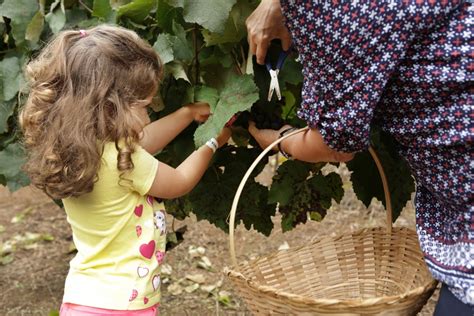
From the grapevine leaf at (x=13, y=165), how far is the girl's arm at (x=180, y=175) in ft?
1.85

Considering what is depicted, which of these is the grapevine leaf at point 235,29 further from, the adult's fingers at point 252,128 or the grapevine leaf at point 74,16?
the grapevine leaf at point 74,16

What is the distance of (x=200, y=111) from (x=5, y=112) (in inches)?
26.1

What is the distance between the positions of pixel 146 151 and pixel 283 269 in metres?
0.47

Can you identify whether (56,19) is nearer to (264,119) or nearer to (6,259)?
(264,119)

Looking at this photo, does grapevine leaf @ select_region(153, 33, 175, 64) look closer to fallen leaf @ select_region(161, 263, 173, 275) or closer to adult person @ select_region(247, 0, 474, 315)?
adult person @ select_region(247, 0, 474, 315)

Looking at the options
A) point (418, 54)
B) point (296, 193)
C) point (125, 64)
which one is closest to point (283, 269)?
point (296, 193)

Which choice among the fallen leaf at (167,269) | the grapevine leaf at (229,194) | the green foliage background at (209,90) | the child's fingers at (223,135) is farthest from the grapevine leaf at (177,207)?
the fallen leaf at (167,269)

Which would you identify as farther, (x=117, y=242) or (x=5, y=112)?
(x=5, y=112)

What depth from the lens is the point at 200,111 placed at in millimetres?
2143

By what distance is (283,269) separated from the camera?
7.02 feet

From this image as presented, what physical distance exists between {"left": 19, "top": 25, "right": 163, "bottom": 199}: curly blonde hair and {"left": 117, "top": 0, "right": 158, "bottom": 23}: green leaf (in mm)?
135

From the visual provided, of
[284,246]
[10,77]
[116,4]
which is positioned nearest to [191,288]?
[284,246]

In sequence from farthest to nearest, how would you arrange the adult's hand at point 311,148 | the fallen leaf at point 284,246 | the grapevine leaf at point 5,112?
the fallen leaf at point 284,246 → the grapevine leaf at point 5,112 → the adult's hand at point 311,148

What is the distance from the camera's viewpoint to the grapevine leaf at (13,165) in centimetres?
240
